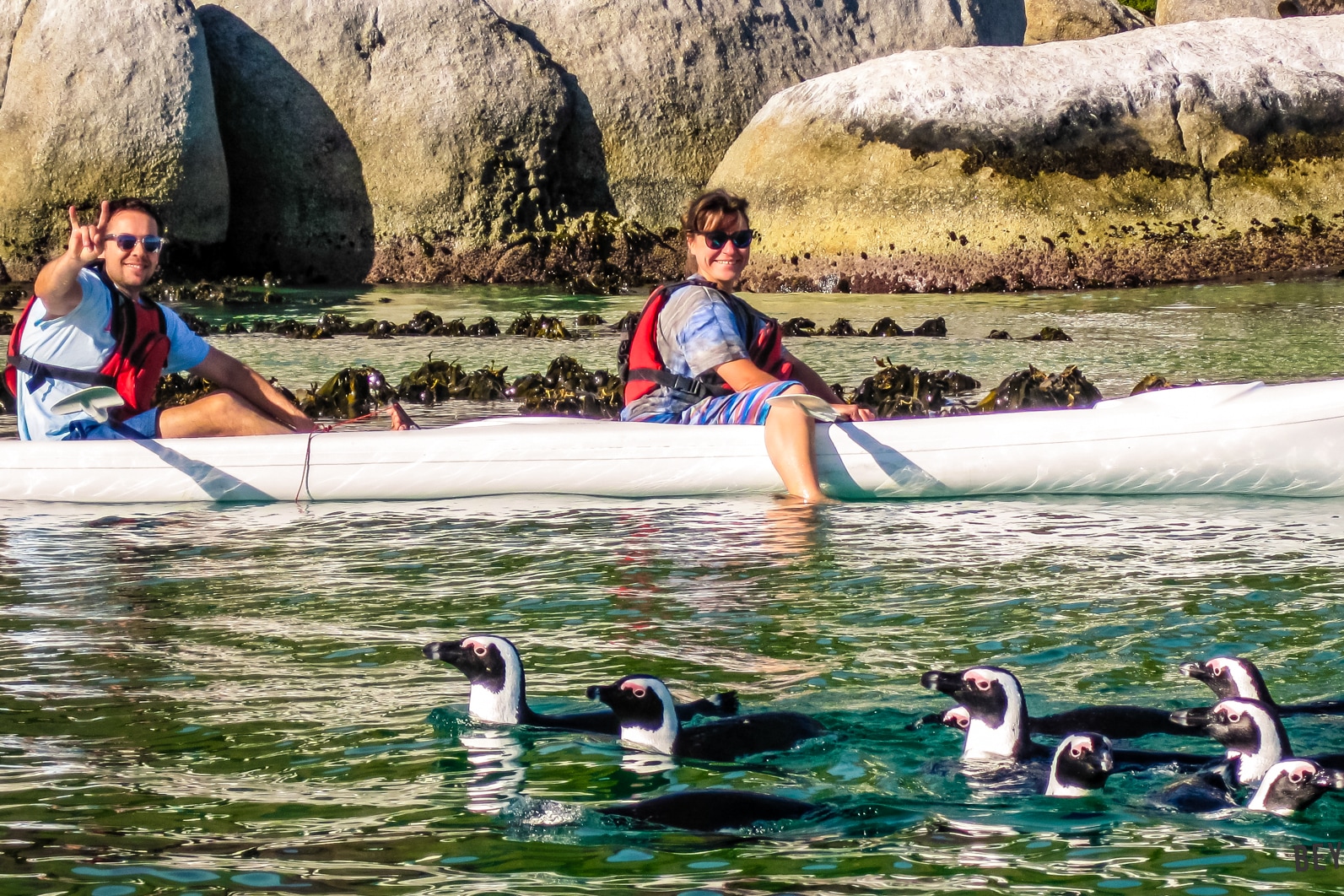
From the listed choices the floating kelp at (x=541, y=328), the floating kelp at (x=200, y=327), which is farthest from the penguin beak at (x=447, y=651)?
the floating kelp at (x=200, y=327)

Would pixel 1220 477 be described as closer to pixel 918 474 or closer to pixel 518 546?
pixel 918 474

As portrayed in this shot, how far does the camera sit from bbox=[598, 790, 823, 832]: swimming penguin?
367 centimetres

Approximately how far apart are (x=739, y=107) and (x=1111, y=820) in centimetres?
1781

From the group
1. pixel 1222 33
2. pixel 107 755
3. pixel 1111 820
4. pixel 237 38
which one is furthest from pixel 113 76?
pixel 1111 820

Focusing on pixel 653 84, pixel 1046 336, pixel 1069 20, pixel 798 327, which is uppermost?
pixel 1069 20

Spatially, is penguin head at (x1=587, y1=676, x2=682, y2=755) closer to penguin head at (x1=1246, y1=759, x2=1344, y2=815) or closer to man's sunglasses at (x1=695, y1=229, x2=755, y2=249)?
penguin head at (x1=1246, y1=759, x2=1344, y2=815)

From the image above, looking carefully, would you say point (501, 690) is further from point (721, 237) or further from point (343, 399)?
point (343, 399)

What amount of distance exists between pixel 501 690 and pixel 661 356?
11.8 ft

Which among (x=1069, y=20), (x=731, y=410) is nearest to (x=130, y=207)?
(x=731, y=410)

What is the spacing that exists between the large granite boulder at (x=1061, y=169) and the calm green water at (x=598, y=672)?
10.2 metres

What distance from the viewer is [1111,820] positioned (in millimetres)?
3744

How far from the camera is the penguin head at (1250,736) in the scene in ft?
12.3

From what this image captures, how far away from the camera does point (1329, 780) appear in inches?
143

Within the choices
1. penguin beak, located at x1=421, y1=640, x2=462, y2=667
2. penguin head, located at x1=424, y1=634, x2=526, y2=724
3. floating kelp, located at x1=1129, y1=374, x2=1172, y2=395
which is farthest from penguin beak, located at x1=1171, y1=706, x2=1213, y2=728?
floating kelp, located at x1=1129, y1=374, x2=1172, y2=395
